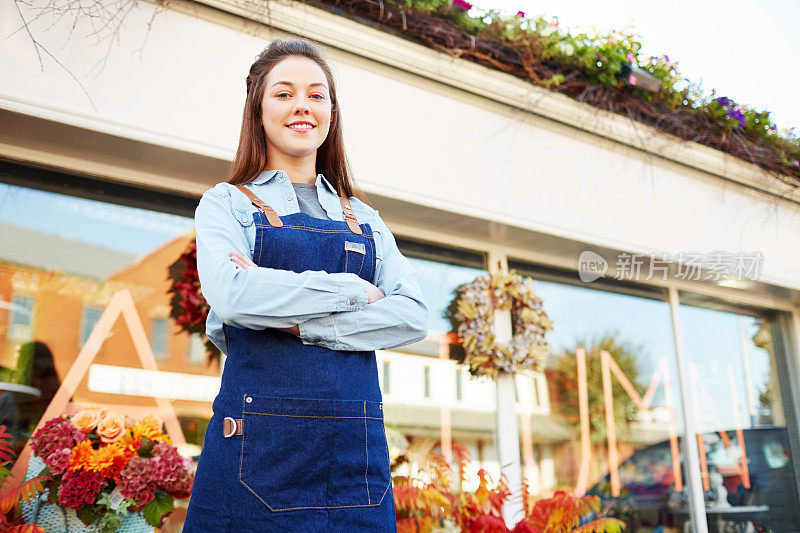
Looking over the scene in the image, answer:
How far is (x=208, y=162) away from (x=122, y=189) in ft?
1.52

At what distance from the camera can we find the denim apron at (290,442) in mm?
1418

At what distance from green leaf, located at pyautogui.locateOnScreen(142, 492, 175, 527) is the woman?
1.00 metres

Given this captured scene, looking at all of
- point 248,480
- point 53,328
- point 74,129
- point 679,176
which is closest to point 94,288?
point 53,328

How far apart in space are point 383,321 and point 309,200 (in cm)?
42

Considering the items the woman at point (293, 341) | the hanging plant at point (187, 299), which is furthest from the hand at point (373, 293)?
the hanging plant at point (187, 299)

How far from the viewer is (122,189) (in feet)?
10.0

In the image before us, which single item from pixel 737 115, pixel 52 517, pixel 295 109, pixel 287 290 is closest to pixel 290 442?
pixel 287 290

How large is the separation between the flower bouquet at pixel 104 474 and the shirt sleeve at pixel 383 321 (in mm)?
1202

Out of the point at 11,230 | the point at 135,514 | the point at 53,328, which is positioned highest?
the point at 11,230

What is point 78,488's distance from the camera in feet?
7.42

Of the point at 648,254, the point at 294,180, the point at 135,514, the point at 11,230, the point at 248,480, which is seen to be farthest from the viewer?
the point at 648,254

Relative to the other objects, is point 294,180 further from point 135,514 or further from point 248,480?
point 135,514

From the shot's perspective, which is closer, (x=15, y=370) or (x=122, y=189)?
(x=15, y=370)

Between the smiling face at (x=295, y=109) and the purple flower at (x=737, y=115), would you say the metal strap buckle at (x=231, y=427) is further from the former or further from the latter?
the purple flower at (x=737, y=115)
